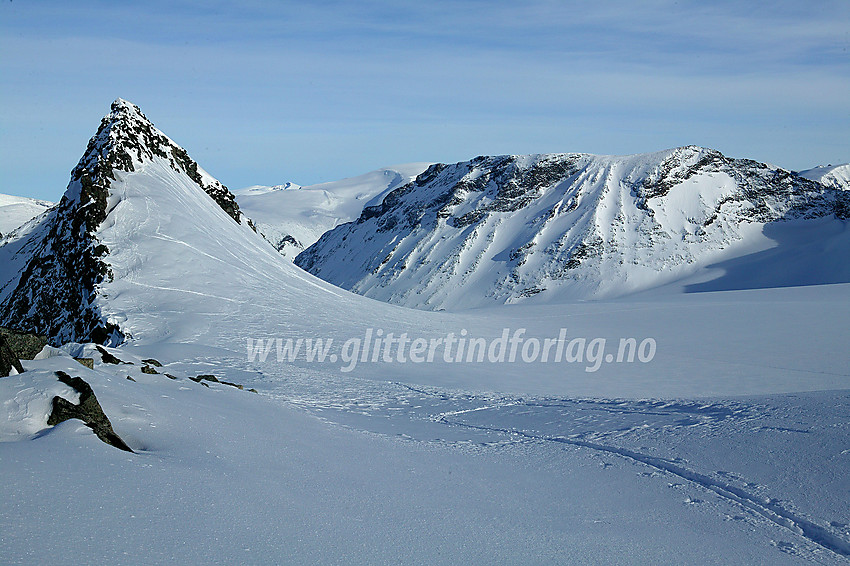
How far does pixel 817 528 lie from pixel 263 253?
2980 centimetres

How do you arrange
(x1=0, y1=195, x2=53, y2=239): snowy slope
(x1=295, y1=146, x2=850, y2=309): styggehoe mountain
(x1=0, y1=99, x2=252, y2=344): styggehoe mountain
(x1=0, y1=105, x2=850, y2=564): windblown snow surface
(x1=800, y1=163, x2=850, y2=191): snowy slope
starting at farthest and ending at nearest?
(x1=800, y1=163, x2=850, y2=191): snowy slope → (x1=0, y1=195, x2=53, y2=239): snowy slope → (x1=295, y1=146, x2=850, y2=309): styggehoe mountain → (x1=0, y1=99, x2=252, y2=344): styggehoe mountain → (x1=0, y1=105, x2=850, y2=564): windblown snow surface

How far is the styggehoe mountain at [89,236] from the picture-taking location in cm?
2356

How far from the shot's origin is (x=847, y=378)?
53.3ft

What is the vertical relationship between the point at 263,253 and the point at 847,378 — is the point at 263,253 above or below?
above

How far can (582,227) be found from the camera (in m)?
89.0

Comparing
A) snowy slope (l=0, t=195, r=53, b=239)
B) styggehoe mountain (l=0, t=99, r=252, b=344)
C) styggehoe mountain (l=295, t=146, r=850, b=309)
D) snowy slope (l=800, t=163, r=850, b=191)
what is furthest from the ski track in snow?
snowy slope (l=800, t=163, r=850, b=191)

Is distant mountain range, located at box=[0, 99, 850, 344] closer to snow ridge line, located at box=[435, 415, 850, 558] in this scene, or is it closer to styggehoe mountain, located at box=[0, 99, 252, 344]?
styggehoe mountain, located at box=[0, 99, 252, 344]

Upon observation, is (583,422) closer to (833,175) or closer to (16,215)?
(16,215)

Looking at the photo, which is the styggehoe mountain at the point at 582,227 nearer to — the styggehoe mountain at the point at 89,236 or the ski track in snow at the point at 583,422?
the styggehoe mountain at the point at 89,236

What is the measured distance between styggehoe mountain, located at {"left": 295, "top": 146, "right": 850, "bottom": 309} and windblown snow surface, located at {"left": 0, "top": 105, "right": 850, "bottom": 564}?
65.1 meters

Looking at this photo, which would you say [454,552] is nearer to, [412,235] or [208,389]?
[208,389]

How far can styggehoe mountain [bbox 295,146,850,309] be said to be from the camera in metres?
83.2

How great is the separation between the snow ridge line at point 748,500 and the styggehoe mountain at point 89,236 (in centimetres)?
1697

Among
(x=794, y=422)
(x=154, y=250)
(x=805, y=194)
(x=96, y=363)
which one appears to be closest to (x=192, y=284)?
(x=154, y=250)
